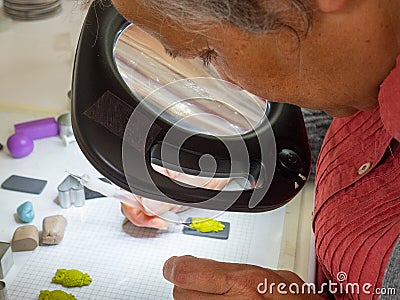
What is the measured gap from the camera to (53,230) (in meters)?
0.81

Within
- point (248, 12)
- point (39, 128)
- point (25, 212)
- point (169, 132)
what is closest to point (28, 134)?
point (39, 128)

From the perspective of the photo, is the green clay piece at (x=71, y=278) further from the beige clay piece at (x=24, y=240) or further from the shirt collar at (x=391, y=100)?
the shirt collar at (x=391, y=100)

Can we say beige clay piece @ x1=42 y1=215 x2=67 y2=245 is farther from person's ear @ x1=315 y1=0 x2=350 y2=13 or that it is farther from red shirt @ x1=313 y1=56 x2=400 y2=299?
person's ear @ x1=315 y1=0 x2=350 y2=13

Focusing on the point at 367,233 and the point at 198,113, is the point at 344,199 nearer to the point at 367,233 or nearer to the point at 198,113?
the point at 367,233

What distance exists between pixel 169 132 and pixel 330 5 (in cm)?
21

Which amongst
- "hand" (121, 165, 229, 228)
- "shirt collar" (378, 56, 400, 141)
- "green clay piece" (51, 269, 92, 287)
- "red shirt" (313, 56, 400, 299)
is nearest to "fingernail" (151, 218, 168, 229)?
"hand" (121, 165, 229, 228)

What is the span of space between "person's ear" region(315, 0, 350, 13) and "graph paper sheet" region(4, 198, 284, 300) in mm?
422

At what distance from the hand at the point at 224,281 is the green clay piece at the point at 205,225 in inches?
7.1

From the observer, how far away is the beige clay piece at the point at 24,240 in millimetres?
792

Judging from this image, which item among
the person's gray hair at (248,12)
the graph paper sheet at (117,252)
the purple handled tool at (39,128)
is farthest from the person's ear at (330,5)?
the purple handled tool at (39,128)

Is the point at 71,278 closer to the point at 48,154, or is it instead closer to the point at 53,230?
the point at 53,230

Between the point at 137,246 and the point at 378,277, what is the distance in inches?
13.4

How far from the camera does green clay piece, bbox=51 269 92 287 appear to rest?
748mm

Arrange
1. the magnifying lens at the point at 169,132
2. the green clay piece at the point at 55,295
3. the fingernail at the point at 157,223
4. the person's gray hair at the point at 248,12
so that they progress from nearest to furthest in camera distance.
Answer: the person's gray hair at the point at 248,12 < the magnifying lens at the point at 169,132 < the green clay piece at the point at 55,295 < the fingernail at the point at 157,223
